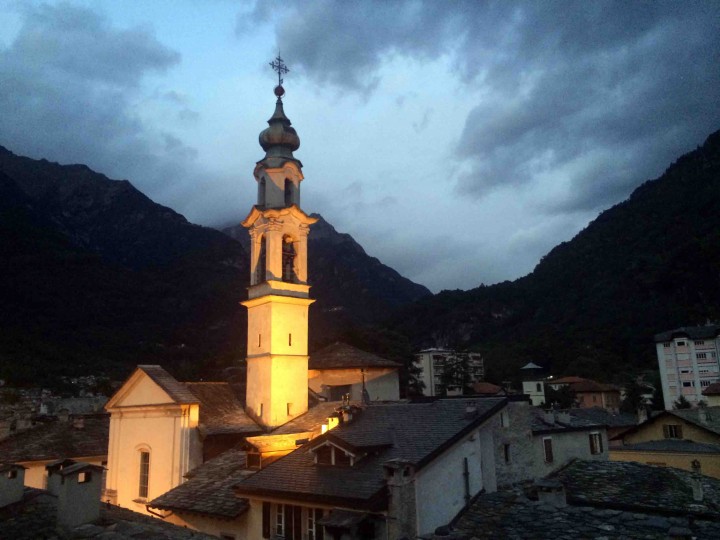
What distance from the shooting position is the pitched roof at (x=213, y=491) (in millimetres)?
17109

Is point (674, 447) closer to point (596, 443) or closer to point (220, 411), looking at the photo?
point (596, 443)

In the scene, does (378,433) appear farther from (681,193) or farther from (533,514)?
(681,193)

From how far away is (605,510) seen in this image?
12367 millimetres

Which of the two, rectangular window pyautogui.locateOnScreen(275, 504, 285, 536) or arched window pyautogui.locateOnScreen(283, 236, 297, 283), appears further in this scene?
arched window pyautogui.locateOnScreen(283, 236, 297, 283)

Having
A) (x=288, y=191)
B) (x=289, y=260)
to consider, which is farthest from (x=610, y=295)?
(x=289, y=260)

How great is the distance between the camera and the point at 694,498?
54.4ft

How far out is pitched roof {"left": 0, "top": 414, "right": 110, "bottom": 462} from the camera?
87.9 feet

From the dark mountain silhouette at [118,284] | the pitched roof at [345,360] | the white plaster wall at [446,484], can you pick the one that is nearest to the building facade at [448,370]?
the dark mountain silhouette at [118,284]

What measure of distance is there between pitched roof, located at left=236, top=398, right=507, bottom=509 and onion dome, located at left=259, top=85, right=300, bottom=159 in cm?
1559

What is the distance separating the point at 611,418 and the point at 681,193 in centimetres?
10901

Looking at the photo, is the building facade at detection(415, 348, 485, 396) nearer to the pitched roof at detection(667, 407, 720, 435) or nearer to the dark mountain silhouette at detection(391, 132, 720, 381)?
the dark mountain silhouette at detection(391, 132, 720, 381)

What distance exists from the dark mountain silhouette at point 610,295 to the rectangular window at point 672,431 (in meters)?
65.2

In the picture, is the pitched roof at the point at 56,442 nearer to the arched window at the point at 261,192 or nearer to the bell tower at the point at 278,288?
the bell tower at the point at 278,288

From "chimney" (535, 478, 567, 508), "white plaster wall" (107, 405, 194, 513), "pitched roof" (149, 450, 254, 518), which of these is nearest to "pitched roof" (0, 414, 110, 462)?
"white plaster wall" (107, 405, 194, 513)
